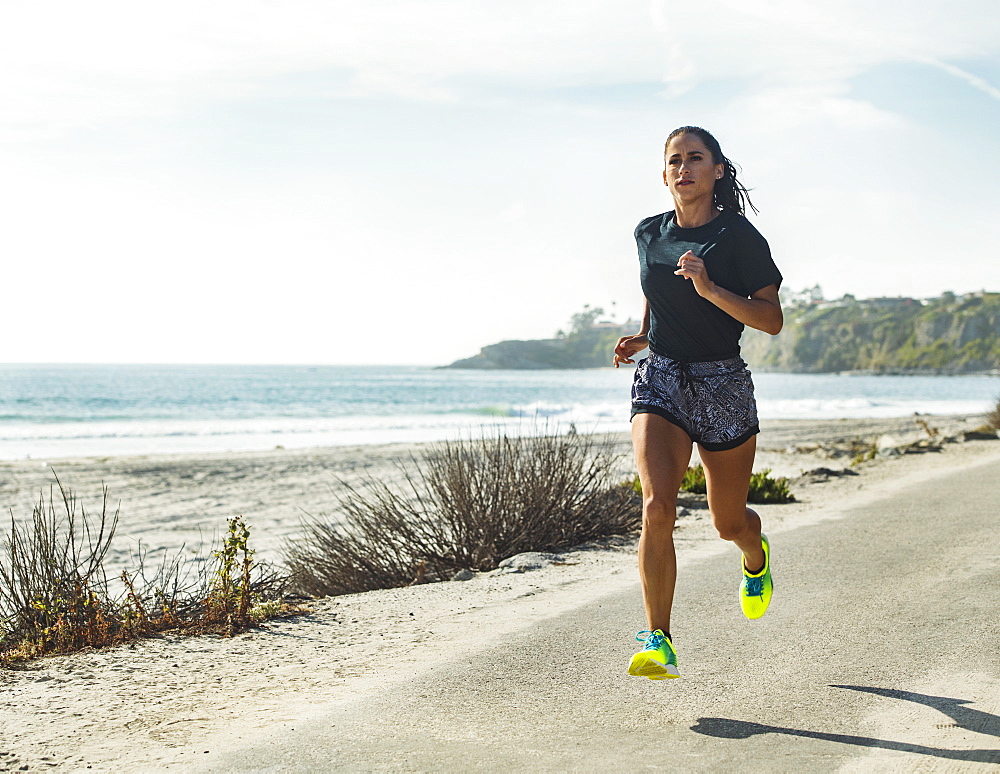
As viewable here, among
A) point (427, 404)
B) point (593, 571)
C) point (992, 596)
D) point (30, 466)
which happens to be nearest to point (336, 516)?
point (593, 571)

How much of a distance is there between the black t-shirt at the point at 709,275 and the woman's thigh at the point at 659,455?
314mm

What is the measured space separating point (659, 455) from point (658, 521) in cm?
27

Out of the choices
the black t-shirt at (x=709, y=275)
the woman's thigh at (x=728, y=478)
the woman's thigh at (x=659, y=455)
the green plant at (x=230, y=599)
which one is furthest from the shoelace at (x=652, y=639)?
the green plant at (x=230, y=599)

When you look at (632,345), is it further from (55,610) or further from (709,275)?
(55,610)

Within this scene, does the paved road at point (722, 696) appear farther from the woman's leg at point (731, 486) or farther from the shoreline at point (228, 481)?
the shoreline at point (228, 481)

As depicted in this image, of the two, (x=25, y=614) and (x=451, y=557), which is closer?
(x=25, y=614)

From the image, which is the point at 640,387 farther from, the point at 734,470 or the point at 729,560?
the point at 729,560

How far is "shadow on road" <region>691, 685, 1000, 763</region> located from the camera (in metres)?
3.24

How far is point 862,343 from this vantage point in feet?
475

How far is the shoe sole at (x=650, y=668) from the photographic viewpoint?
3.66m

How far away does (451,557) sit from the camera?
751 centimetres

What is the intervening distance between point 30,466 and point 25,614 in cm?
1679

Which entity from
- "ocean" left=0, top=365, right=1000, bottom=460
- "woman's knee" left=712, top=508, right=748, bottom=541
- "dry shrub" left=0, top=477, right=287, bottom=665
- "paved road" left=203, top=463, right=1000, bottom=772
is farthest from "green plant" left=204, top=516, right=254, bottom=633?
"woman's knee" left=712, top=508, right=748, bottom=541

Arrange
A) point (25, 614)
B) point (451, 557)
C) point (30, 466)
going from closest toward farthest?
1. point (25, 614)
2. point (451, 557)
3. point (30, 466)
